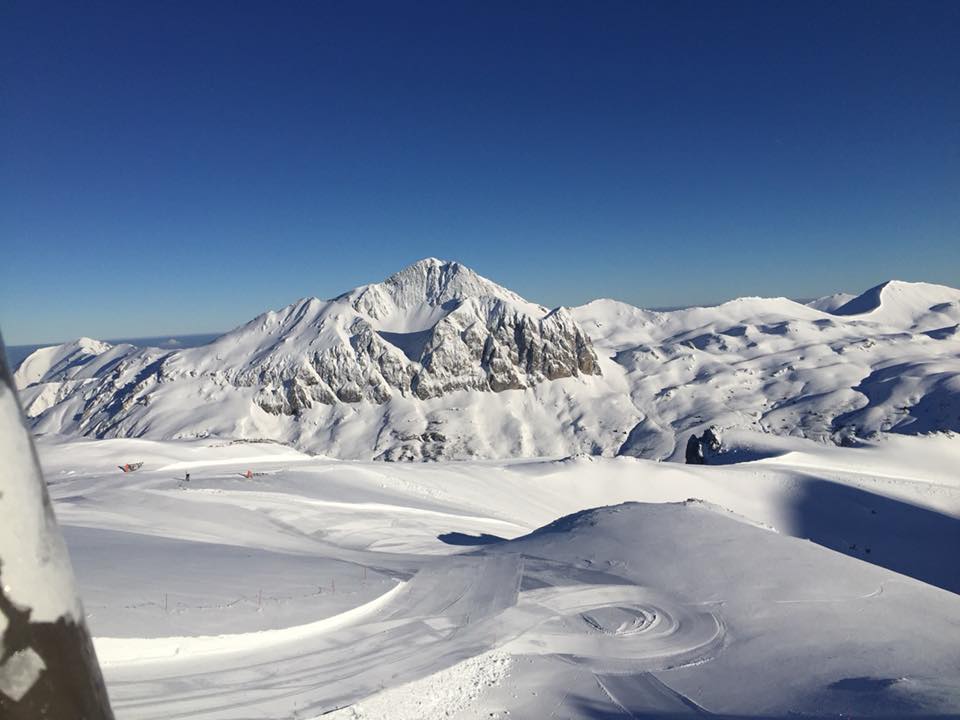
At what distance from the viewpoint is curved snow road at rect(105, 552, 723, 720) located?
9688 millimetres

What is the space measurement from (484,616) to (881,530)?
37415mm

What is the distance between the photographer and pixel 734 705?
991 centimetres

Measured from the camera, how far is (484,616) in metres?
14.0

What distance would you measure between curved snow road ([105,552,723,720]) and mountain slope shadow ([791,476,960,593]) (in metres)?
28.9

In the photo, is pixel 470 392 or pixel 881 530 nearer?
pixel 881 530

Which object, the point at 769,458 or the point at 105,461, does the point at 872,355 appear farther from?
the point at 105,461

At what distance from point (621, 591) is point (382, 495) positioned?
73.8 ft

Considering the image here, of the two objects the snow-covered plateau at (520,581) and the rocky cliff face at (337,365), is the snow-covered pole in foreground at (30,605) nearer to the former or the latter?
the snow-covered plateau at (520,581)

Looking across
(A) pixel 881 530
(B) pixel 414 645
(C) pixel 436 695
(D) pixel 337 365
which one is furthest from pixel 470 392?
(C) pixel 436 695

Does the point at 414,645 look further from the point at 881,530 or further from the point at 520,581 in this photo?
the point at 881,530

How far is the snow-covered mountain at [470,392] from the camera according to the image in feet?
411

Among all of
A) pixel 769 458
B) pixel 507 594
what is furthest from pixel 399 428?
pixel 507 594

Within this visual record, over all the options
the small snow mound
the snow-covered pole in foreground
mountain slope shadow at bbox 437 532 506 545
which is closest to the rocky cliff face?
mountain slope shadow at bbox 437 532 506 545

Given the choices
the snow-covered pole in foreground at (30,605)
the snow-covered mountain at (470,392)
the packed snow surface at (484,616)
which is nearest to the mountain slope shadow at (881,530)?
the packed snow surface at (484,616)
